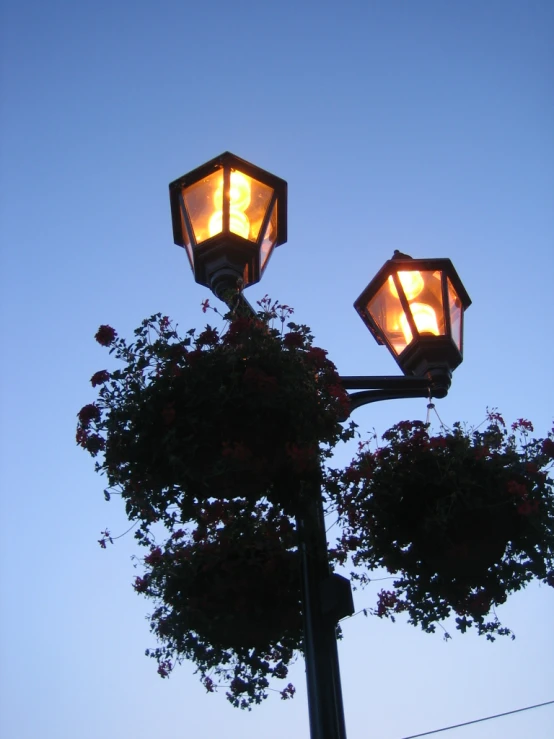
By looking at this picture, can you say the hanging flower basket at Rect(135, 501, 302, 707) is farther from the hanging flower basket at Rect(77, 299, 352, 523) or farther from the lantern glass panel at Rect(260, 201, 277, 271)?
the lantern glass panel at Rect(260, 201, 277, 271)

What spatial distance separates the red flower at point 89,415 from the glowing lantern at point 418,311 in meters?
1.71

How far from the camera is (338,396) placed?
9.48 ft

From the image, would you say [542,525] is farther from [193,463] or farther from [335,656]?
[193,463]

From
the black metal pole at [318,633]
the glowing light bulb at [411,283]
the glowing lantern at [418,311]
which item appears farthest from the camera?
the glowing light bulb at [411,283]

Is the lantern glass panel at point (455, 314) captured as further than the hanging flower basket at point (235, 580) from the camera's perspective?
Yes

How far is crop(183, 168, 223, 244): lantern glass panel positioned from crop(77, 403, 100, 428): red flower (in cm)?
104

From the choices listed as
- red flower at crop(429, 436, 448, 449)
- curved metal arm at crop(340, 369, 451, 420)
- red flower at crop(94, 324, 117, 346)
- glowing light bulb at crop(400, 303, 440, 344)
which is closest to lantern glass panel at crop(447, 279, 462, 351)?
glowing light bulb at crop(400, 303, 440, 344)

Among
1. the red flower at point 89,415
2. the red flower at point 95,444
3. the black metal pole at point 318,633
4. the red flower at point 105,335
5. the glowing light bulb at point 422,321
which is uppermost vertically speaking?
the glowing light bulb at point 422,321

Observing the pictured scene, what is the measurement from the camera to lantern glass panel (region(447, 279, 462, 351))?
3.83 metres

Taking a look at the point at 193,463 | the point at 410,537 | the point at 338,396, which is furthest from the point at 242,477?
the point at 410,537

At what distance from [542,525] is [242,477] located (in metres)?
1.44

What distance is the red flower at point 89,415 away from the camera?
2.90 meters

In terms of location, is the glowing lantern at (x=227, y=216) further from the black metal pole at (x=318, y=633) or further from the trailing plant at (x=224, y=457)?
the black metal pole at (x=318, y=633)

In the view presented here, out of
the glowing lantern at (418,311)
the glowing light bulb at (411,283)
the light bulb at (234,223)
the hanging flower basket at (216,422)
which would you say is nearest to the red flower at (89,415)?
the hanging flower basket at (216,422)
